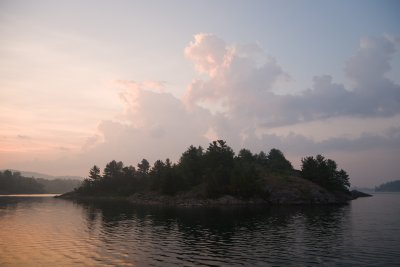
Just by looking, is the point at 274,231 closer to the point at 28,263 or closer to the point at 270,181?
the point at 28,263

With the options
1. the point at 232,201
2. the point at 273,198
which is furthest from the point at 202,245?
the point at 273,198

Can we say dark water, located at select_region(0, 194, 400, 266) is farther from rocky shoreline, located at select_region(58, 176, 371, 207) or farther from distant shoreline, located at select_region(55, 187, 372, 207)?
rocky shoreline, located at select_region(58, 176, 371, 207)

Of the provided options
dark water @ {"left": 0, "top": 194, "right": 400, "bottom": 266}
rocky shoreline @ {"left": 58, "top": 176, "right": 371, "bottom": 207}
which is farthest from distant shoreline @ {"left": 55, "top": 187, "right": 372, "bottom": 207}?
dark water @ {"left": 0, "top": 194, "right": 400, "bottom": 266}

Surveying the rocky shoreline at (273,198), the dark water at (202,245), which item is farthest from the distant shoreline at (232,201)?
the dark water at (202,245)

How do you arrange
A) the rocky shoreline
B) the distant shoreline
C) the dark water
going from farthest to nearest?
1. the rocky shoreline
2. the distant shoreline
3. the dark water

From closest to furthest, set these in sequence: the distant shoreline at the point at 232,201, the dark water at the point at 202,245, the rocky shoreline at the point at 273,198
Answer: the dark water at the point at 202,245, the distant shoreline at the point at 232,201, the rocky shoreline at the point at 273,198

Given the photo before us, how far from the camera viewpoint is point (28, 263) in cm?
Result: 4503

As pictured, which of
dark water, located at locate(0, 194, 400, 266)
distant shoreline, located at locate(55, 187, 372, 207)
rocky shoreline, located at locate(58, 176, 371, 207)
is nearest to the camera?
dark water, located at locate(0, 194, 400, 266)

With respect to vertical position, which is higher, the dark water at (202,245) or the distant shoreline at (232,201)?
Answer: the distant shoreline at (232,201)

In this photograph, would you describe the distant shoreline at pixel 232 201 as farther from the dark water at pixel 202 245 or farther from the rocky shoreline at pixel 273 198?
the dark water at pixel 202 245

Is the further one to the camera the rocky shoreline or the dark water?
the rocky shoreline

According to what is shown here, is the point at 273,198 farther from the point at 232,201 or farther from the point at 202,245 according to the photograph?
the point at 202,245

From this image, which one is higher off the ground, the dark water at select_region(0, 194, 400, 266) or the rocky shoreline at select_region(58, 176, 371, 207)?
the rocky shoreline at select_region(58, 176, 371, 207)

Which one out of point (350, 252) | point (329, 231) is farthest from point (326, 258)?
point (329, 231)
